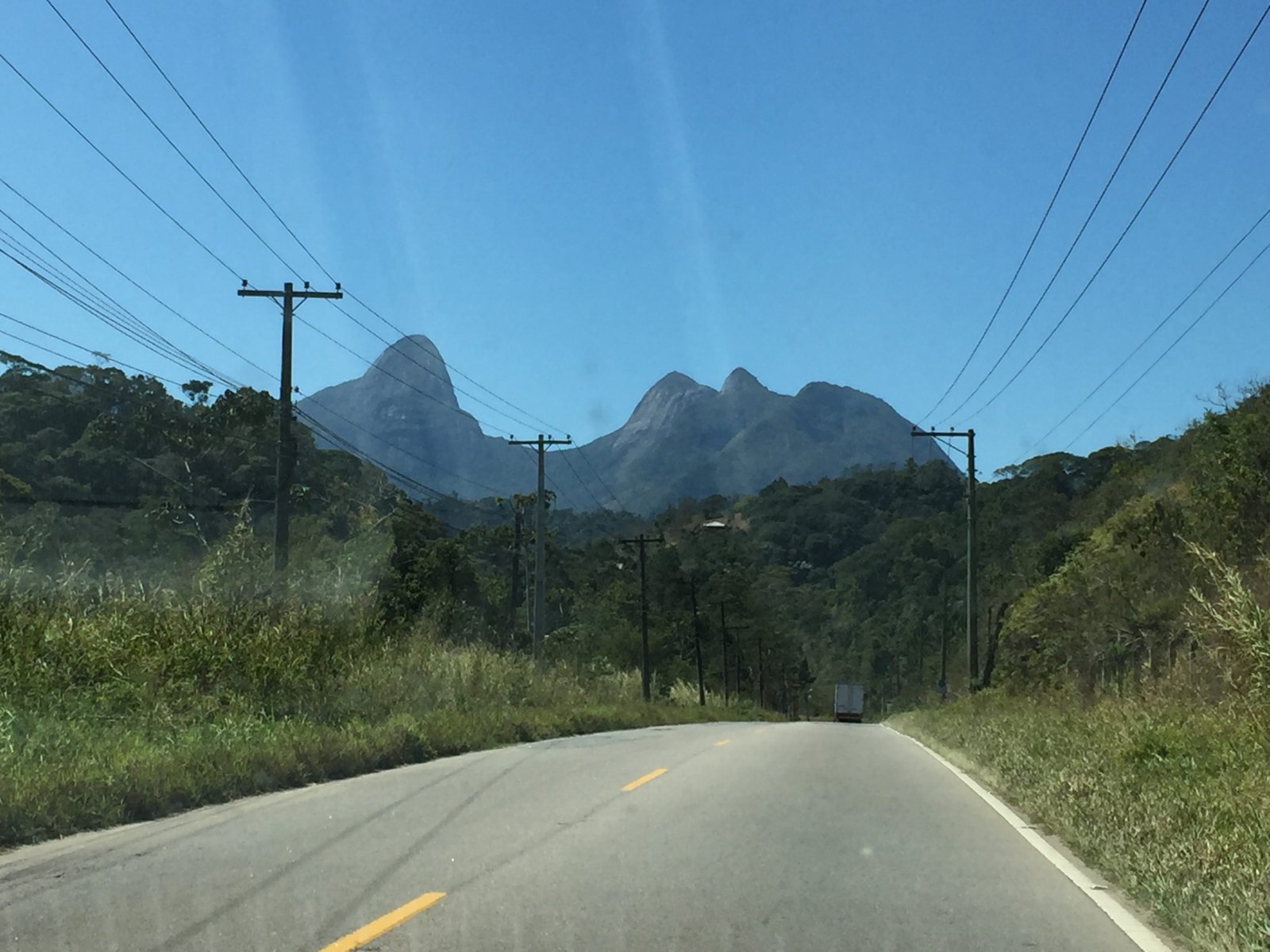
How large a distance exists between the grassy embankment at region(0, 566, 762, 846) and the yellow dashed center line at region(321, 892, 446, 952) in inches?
155

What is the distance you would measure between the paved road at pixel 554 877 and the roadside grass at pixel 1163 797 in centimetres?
47

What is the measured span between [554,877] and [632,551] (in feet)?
244

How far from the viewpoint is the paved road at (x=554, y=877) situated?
6809 millimetres

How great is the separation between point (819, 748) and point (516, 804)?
1136 centimetres

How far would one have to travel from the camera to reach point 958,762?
20.0 m

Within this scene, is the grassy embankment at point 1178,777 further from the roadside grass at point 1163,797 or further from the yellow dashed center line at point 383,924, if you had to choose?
the yellow dashed center line at point 383,924

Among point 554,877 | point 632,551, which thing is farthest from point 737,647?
point 554,877

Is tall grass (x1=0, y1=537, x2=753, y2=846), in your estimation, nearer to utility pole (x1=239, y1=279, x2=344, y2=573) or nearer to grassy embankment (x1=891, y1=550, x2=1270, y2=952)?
utility pole (x1=239, y1=279, x2=344, y2=573)

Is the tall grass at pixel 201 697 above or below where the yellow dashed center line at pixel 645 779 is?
above

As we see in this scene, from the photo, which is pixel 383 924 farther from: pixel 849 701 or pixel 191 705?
pixel 849 701

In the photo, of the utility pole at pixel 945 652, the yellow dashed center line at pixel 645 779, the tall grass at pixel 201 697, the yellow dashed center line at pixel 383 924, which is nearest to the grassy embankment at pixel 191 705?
the tall grass at pixel 201 697

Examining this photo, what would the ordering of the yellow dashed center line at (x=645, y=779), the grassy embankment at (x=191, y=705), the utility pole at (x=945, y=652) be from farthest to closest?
the utility pole at (x=945, y=652), the yellow dashed center line at (x=645, y=779), the grassy embankment at (x=191, y=705)

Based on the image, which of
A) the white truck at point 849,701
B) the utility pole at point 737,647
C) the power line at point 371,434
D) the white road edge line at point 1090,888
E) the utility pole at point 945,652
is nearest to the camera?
the white road edge line at point 1090,888

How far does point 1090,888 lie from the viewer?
845 centimetres
